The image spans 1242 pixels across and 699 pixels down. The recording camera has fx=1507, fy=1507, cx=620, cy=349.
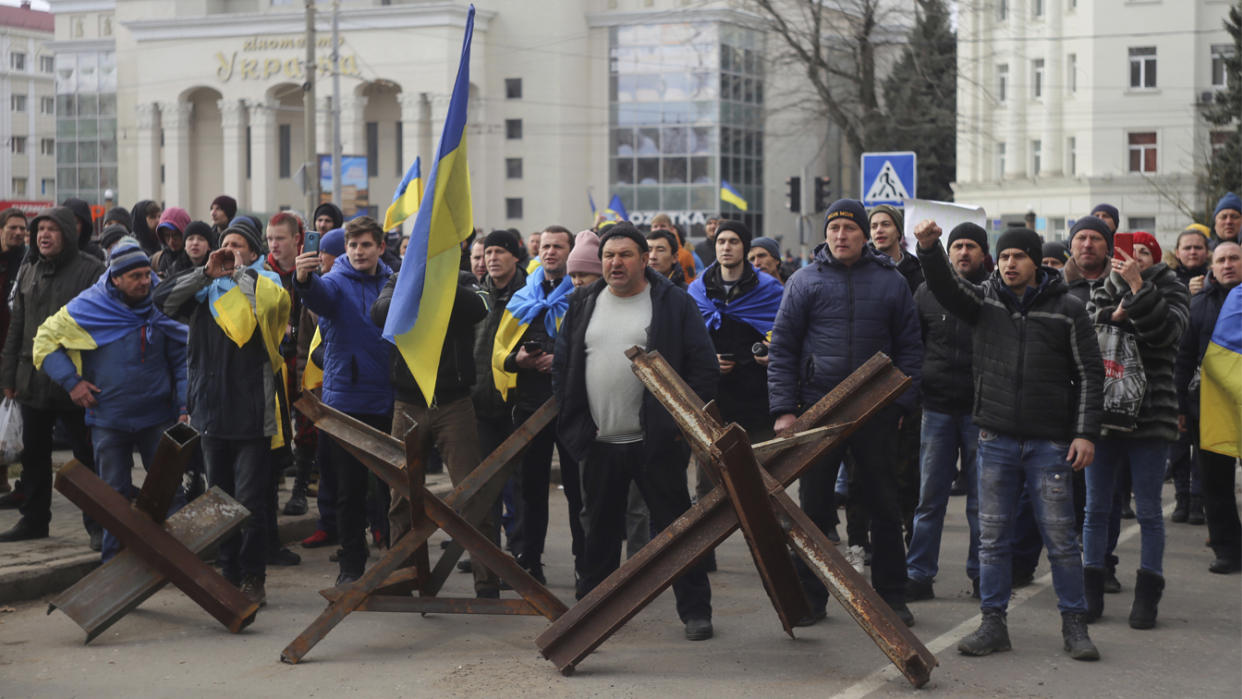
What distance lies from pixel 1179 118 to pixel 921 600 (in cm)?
4821

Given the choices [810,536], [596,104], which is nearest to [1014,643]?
[810,536]

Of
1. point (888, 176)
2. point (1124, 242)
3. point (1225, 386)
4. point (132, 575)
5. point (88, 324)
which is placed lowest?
point (132, 575)

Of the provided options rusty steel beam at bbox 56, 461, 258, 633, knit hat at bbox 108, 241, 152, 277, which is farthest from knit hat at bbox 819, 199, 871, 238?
knit hat at bbox 108, 241, 152, 277

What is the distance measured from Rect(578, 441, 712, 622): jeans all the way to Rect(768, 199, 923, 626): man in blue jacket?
0.58 m

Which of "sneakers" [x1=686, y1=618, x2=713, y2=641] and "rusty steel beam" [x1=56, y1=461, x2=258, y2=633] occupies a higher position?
"rusty steel beam" [x1=56, y1=461, x2=258, y2=633]

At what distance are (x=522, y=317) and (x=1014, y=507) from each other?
3116 mm

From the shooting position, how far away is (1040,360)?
7234mm

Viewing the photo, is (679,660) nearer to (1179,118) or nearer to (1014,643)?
(1014,643)

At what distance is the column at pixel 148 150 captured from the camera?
258ft

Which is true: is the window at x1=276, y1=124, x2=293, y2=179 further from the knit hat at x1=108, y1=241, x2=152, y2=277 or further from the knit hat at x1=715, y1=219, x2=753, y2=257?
the knit hat at x1=715, y1=219, x2=753, y2=257

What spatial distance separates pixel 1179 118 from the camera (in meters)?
52.4

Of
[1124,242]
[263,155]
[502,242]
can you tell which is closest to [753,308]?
[502,242]

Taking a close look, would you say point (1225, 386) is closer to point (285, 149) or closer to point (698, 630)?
point (698, 630)

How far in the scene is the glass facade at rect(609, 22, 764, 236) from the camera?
70.1m
